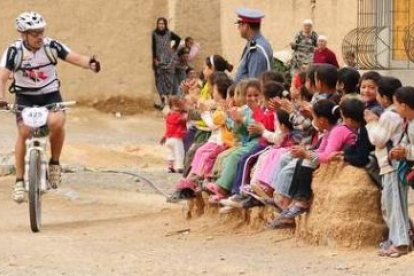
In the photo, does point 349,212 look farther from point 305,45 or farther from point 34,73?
point 305,45

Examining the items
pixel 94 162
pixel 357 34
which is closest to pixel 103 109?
pixel 94 162

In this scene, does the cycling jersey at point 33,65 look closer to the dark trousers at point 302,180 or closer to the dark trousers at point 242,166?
the dark trousers at point 242,166

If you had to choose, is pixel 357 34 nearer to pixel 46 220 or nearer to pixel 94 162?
pixel 94 162

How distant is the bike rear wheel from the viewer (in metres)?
10.9

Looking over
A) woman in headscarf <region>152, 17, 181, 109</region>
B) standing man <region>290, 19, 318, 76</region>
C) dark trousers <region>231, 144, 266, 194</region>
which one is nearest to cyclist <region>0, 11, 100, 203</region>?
dark trousers <region>231, 144, 266, 194</region>

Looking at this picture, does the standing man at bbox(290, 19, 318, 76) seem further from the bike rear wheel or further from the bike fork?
the bike rear wheel

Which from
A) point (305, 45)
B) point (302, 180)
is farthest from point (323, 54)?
point (302, 180)

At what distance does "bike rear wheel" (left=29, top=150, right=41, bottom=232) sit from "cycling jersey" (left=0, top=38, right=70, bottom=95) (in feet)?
2.12

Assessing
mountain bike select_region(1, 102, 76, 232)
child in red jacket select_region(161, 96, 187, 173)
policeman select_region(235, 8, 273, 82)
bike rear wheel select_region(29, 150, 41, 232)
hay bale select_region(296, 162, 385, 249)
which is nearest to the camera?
hay bale select_region(296, 162, 385, 249)

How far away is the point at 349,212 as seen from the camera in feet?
29.4

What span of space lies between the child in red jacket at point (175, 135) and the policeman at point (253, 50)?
4.37 m

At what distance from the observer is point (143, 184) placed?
14445 mm

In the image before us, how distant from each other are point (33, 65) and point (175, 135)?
5.10m

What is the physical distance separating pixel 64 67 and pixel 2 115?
5.40 feet
